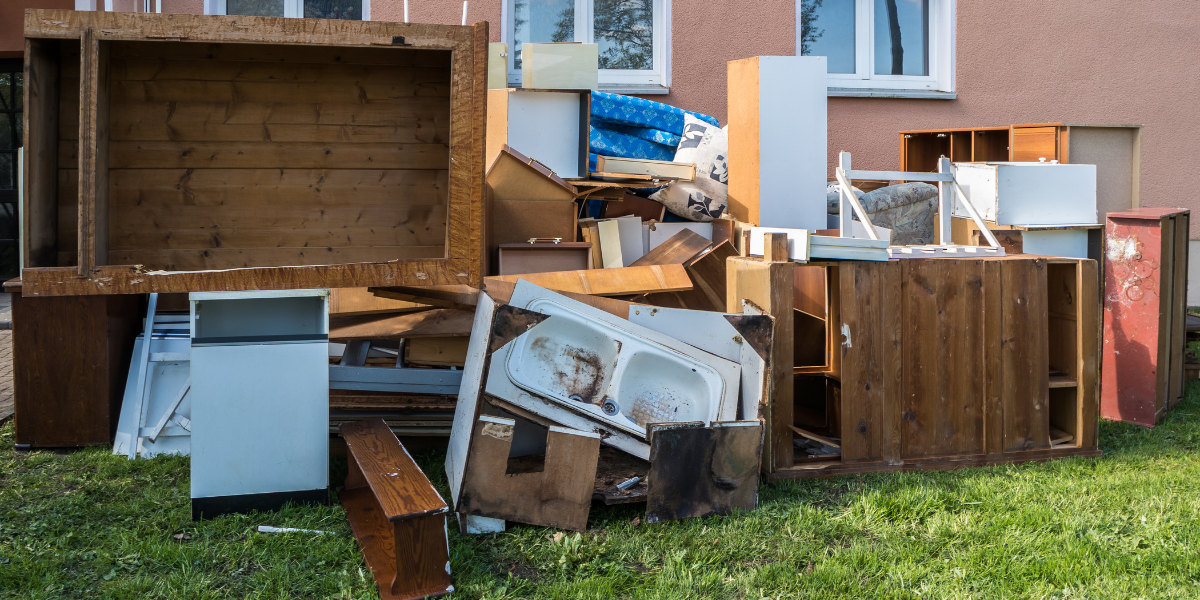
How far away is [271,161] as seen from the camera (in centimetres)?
376

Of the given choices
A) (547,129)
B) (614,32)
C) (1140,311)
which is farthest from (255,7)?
(1140,311)

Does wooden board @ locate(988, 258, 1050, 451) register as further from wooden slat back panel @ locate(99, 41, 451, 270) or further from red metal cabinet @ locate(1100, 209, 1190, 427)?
wooden slat back panel @ locate(99, 41, 451, 270)

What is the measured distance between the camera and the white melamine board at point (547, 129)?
211 inches

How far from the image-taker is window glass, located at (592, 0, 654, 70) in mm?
7203

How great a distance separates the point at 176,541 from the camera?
2.82 m

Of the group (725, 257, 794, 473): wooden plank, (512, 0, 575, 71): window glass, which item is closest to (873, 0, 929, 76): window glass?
(512, 0, 575, 71): window glass

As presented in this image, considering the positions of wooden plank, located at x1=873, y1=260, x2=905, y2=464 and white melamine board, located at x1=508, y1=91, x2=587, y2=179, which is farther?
white melamine board, located at x1=508, y1=91, x2=587, y2=179

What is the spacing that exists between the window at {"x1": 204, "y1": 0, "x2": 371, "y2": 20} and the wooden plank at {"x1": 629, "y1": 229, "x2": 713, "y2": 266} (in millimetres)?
3480

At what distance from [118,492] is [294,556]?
1.06 metres

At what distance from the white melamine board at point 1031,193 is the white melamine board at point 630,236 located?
5.99 feet

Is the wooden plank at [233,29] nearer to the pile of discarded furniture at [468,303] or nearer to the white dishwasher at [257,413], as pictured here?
the pile of discarded furniture at [468,303]

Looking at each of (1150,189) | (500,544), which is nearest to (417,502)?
(500,544)

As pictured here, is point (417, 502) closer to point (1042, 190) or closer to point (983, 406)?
point (983, 406)

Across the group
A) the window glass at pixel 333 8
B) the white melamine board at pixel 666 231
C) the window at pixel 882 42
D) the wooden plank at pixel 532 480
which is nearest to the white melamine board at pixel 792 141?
the white melamine board at pixel 666 231
